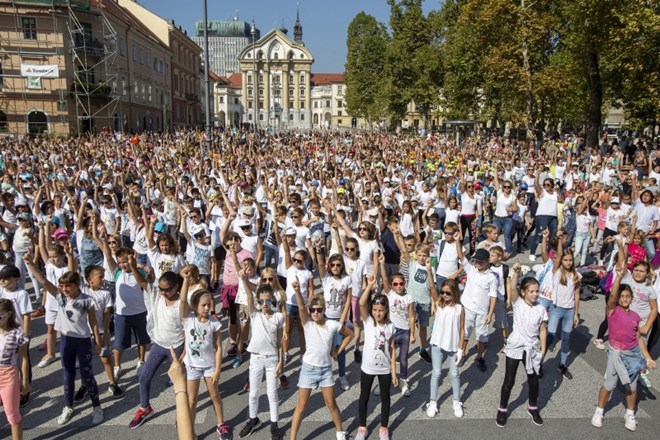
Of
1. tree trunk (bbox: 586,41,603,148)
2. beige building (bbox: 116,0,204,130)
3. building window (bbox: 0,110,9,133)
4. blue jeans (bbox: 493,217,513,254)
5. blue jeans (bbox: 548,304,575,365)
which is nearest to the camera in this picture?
blue jeans (bbox: 548,304,575,365)

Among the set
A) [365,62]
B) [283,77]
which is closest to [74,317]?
[365,62]

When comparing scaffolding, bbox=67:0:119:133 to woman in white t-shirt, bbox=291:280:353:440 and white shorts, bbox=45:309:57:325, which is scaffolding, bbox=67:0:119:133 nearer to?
white shorts, bbox=45:309:57:325

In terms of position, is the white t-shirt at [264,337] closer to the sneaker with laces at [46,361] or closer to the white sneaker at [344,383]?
the white sneaker at [344,383]

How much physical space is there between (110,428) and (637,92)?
2847 centimetres

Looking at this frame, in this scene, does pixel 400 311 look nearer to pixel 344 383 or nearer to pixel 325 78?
pixel 344 383

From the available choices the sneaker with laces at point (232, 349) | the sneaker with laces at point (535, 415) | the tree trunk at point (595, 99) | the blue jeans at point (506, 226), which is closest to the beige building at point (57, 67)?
the tree trunk at point (595, 99)

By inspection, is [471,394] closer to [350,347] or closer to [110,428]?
[350,347]

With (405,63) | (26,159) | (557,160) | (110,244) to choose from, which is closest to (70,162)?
(26,159)

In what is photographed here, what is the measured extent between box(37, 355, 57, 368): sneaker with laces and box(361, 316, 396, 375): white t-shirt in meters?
4.08

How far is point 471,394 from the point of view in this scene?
5.68 meters

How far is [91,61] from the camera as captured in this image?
39.9m

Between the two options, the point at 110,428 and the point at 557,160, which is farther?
the point at 557,160

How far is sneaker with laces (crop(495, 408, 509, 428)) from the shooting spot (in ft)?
16.6

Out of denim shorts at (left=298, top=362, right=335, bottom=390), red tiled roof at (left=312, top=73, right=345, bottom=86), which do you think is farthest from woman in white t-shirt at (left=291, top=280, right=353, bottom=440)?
red tiled roof at (left=312, top=73, right=345, bottom=86)
